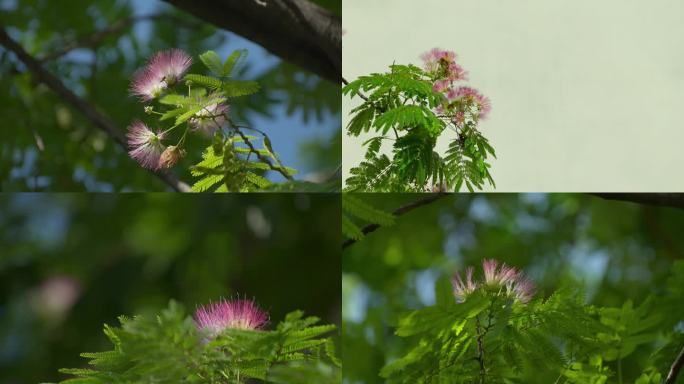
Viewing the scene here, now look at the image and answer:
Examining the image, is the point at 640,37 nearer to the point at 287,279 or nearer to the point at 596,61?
the point at 596,61

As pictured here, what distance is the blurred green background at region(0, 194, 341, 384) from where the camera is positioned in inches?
75.2

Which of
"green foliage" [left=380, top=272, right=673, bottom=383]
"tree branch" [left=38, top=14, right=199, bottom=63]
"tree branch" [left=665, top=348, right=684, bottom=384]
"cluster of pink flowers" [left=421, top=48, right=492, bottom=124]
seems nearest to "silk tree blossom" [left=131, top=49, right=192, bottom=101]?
"tree branch" [left=38, top=14, right=199, bottom=63]

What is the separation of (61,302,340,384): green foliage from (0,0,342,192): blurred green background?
67 cm

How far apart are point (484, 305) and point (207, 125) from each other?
0.56 m

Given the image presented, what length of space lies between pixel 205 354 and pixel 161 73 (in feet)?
2.36

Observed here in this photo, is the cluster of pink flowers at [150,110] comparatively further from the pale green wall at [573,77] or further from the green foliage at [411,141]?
the pale green wall at [573,77]

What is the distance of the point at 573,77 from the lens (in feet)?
6.31

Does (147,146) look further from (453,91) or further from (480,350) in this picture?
(480,350)

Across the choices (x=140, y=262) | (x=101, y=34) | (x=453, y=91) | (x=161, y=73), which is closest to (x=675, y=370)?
(x=453, y=91)

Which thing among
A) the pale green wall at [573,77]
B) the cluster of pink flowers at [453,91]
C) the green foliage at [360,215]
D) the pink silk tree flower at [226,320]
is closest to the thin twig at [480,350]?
the green foliage at [360,215]

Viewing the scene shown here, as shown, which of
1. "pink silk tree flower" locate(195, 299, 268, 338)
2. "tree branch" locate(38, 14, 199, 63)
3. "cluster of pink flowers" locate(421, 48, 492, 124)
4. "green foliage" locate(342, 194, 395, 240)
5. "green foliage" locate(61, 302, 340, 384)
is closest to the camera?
"green foliage" locate(61, 302, 340, 384)

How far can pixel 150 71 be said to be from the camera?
63.5 inches

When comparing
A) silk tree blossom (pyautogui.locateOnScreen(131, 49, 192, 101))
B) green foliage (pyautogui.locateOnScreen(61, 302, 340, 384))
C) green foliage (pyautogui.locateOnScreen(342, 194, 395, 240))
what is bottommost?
green foliage (pyautogui.locateOnScreen(61, 302, 340, 384))

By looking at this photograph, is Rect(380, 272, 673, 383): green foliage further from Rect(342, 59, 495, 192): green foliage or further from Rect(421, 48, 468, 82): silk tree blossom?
Rect(421, 48, 468, 82): silk tree blossom
